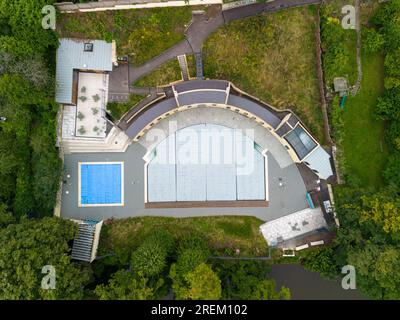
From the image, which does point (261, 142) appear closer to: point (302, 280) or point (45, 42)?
point (302, 280)

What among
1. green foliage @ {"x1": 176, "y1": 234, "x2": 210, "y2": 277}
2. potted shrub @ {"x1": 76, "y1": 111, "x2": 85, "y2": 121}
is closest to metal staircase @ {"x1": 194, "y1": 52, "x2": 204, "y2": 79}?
potted shrub @ {"x1": 76, "y1": 111, "x2": 85, "y2": 121}

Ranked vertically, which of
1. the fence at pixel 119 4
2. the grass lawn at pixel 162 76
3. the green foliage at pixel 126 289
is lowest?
the green foliage at pixel 126 289

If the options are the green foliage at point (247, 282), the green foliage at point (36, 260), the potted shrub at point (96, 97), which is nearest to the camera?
the green foliage at point (36, 260)

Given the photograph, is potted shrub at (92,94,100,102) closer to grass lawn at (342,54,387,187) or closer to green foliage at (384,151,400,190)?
grass lawn at (342,54,387,187)

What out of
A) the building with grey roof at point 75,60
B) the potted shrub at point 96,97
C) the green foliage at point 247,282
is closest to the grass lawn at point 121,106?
the potted shrub at point 96,97

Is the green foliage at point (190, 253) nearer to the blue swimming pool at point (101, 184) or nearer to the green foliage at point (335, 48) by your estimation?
the blue swimming pool at point (101, 184)

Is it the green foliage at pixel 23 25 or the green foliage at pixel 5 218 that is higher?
the green foliage at pixel 23 25

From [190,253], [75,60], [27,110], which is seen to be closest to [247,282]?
[190,253]

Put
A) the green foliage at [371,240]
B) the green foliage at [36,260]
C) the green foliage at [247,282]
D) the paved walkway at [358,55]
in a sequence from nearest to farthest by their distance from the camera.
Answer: the green foliage at [36,260] < the green foliage at [371,240] < the green foliage at [247,282] < the paved walkway at [358,55]

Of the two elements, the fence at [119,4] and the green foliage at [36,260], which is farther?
the fence at [119,4]
